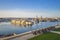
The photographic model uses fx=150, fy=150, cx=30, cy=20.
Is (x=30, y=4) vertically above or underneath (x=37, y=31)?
above

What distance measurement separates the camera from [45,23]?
4191 millimetres

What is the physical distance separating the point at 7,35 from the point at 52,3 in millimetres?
1497

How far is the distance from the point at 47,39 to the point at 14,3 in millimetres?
1263

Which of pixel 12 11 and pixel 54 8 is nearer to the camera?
pixel 12 11

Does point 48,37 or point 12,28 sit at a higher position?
point 12,28

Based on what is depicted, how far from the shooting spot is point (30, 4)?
400 centimetres

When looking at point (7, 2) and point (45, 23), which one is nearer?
point (7, 2)

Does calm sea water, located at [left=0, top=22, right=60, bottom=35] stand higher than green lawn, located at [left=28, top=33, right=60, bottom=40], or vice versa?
calm sea water, located at [left=0, top=22, right=60, bottom=35]

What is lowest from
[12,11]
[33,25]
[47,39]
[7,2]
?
[47,39]

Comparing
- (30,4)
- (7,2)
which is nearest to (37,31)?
(30,4)

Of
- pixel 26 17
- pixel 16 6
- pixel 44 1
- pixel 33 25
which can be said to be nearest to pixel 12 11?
pixel 16 6

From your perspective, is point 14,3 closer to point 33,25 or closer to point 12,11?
point 12,11

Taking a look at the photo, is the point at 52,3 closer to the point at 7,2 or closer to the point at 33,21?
Result: the point at 33,21

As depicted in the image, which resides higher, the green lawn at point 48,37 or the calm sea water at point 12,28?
the calm sea water at point 12,28
